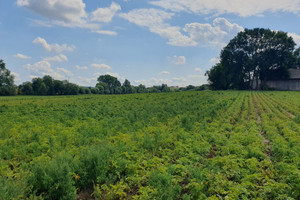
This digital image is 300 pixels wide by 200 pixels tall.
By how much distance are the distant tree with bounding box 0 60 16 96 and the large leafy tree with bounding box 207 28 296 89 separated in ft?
243

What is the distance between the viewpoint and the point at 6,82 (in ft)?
255

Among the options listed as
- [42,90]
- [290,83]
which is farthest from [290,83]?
[42,90]

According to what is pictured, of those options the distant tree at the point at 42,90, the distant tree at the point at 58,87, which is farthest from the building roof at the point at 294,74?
the distant tree at the point at 42,90

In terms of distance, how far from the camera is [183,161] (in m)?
6.71

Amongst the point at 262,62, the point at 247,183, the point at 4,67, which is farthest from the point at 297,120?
the point at 4,67

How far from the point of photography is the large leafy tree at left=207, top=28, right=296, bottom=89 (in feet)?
203

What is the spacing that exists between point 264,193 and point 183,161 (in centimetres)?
247

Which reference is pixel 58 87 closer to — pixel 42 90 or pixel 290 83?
pixel 42 90

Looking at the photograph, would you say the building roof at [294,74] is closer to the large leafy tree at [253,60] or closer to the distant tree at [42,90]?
the large leafy tree at [253,60]

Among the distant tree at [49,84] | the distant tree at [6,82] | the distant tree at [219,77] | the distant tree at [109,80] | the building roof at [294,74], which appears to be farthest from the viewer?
the distant tree at [109,80]

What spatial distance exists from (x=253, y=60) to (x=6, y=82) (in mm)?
89487

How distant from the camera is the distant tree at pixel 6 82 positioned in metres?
74.8

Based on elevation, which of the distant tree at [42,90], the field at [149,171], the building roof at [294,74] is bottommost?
the field at [149,171]

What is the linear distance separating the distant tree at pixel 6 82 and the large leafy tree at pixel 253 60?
74066 millimetres
